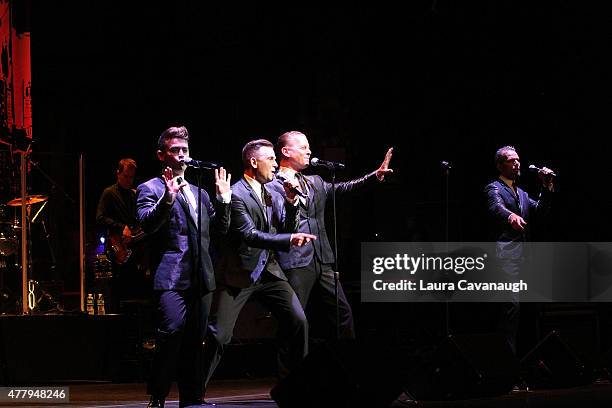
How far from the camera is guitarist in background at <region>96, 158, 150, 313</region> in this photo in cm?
927

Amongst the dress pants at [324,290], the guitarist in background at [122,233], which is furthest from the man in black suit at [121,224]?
the dress pants at [324,290]

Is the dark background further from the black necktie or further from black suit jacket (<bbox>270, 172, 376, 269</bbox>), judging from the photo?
the black necktie

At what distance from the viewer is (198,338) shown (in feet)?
19.7

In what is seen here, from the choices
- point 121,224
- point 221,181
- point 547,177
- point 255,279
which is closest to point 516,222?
point 547,177

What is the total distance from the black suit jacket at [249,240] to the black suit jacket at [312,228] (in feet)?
0.41

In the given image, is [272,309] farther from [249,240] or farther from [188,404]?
[188,404]

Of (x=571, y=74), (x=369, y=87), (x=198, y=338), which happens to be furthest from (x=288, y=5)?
(x=198, y=338)

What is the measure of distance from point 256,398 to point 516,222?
2418mm

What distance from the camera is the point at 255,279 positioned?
257 inches

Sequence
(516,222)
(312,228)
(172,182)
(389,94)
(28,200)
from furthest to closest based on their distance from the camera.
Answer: (389,94) → (28,200) → (516,222) → (312,228) → (172,182)

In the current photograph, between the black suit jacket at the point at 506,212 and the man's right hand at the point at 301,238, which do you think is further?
the black suit jacket at the point at 506,212

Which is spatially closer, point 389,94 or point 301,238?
point 301,238

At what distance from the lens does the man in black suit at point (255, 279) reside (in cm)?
646

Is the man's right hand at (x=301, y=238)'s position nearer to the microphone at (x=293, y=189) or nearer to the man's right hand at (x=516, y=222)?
the microphone at (x=293, y=189)
